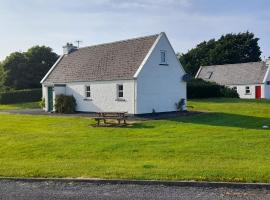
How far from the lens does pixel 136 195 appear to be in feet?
31.4

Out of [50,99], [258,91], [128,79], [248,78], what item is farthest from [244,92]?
[128,79]

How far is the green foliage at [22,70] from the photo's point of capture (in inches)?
2653

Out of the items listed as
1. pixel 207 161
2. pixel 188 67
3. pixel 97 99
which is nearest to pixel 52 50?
pixel 188 67

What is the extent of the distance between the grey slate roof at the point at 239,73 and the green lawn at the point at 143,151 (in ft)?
130

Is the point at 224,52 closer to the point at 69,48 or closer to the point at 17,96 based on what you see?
the point at 17,96

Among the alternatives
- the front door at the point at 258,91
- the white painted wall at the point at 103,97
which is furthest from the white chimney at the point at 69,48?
the front door at the point at 258,91

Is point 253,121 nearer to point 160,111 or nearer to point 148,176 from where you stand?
point 160,111

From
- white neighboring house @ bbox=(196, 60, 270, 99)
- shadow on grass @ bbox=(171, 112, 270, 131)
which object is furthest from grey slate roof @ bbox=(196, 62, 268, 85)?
shadow on grass @ bbox=(171, 112, 270, 131)

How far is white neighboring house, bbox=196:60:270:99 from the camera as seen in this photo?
62.6 meters

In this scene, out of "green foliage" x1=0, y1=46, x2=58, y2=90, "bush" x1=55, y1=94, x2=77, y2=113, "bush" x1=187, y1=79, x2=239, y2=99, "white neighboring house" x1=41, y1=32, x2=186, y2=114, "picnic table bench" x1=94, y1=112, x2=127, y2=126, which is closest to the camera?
"picnic table bench" x1=94, y1=112, x2=127, y2=126

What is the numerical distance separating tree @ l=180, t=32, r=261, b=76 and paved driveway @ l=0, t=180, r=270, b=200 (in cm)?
7986

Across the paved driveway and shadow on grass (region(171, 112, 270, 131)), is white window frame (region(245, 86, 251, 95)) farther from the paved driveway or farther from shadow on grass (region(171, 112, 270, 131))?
the paved driveway

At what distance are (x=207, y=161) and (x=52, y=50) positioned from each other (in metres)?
61.5

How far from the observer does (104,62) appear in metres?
A: 35.1
